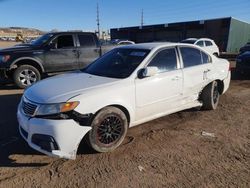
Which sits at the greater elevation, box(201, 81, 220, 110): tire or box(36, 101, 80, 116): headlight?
box(36, 101, 80, 116): headlight

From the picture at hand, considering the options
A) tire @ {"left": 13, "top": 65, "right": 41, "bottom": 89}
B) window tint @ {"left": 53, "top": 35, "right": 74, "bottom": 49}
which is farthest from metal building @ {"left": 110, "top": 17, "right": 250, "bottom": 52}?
tire @ {"left": 13, "top": 65, "right": 41, "bottom": 89}

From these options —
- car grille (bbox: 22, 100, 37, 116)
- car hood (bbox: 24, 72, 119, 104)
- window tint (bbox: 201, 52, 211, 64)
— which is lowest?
car grille (bbox: 22, 100, 37, 116)

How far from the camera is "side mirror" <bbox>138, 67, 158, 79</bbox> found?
4332 millimetres

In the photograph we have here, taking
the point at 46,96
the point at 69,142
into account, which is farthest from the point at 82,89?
the point at 69,142

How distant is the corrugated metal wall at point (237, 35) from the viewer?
29.0 metres

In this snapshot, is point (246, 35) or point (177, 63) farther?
point (246, 35)

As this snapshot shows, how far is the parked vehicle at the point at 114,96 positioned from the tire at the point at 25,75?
4163 millimetres

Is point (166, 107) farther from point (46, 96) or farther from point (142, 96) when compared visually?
point (46, 96)

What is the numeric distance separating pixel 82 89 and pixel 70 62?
18.3ft

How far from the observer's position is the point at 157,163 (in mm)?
3770

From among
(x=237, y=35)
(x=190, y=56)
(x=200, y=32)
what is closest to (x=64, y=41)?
(x=190, y=56)

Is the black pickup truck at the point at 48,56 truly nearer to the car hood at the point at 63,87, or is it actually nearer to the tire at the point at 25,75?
the tire at the point at 25,75

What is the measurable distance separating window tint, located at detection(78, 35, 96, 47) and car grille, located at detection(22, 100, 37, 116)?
5804mm

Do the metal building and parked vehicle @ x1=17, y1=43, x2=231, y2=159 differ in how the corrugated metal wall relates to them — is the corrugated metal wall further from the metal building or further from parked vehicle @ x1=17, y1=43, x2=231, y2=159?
parked vehicle @ x1=17, y1=43, x2=231, y2=159
